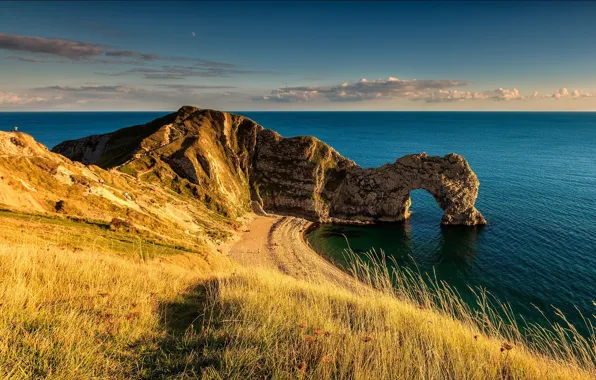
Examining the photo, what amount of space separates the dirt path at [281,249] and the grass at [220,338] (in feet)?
140

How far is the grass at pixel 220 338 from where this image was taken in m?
5.02

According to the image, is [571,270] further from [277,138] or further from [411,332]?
[277,138]

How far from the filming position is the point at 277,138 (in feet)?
338

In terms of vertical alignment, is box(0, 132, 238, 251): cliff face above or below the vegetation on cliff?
below

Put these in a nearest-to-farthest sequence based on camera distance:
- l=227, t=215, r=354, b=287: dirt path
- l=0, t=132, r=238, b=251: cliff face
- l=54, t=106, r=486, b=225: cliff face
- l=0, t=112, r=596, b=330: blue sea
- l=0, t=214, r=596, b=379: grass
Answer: l=0, t=214, r=596, b=379: grass, l=0, t=132, r=238, b=251: cliff face, l=0, t=112, r=596, b=330: blue sea, l=227, t=215, r=354, b=287: dirt path, l=54, t=106, r=486, b=225: cliff face

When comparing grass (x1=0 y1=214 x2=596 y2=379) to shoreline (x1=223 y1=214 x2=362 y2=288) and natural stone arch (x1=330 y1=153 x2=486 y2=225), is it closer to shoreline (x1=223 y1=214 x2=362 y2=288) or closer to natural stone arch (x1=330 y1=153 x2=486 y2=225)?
shoreline (x1=223 y1=214 x2=362 y2=288)

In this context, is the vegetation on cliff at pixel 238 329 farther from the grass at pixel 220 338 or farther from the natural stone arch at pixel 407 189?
the natural stone arch at pixel 407 189

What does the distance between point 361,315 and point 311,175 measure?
86.9 metres

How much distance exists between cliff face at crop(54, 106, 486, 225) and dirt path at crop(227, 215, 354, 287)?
7704 millimetres

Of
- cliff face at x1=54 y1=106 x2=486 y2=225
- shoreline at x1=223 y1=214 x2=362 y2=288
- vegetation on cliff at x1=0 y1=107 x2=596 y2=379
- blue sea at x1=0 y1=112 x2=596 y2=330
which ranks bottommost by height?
shoreline at x1=223 y1=214 x2=362 y2=288

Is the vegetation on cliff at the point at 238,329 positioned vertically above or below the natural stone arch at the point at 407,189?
above

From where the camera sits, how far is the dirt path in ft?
187

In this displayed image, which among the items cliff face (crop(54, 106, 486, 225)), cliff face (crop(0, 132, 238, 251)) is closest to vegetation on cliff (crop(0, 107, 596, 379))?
cliff face (crop(0, 132, 238, 251))

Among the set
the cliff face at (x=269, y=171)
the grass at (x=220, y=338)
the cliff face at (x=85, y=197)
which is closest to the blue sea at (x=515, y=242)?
the cliff face at (x=269, y=171)
